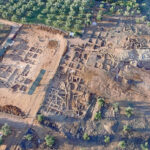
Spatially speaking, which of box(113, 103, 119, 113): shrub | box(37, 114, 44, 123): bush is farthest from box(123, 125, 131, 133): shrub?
box(37, 114, 44, 123): bush

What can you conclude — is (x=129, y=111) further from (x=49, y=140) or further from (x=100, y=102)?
(x=49, y=140)

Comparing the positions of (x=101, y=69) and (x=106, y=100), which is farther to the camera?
(x=101, y=69)

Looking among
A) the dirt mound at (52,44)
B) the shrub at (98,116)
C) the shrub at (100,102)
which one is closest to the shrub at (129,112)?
the shrub at (100,102)

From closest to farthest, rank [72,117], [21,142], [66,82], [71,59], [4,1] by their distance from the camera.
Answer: [21,142] → [72,117] → [66,82] → [71,59] → [4,1]

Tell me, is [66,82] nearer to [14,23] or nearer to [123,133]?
[123,133]

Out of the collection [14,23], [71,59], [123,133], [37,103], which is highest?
[14,23]

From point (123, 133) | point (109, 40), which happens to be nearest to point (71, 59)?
point (109, 40)

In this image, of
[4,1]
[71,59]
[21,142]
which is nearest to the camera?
[21,142]

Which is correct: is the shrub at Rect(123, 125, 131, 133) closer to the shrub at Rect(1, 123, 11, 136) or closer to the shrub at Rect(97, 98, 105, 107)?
the shrub at Rect(97, 98, 105, 107)

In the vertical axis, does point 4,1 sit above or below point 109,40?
above
